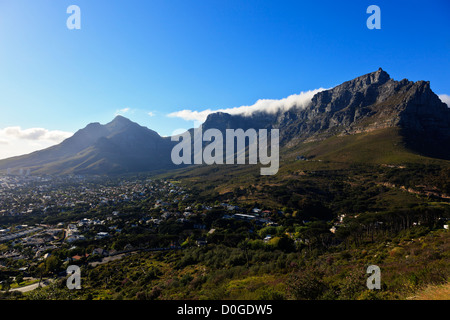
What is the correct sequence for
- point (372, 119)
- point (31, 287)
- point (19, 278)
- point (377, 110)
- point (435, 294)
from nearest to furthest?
1. point (435, 294)
2. point (31, 287)
3. point (19, 278)
4. point (372, 119)
5. point (377, 110)

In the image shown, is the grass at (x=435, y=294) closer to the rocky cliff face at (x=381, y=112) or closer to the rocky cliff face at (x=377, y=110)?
the rocky cliff face at (x=381, y=112)

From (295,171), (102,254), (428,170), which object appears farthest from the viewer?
(295,171)

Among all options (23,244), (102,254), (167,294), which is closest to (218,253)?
(167,294)

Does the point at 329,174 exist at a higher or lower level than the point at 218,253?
higher

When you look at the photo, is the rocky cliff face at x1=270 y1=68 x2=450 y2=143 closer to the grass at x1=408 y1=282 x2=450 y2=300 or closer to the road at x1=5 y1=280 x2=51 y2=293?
the grass at x1=408 y1=282 x2=450 y2=300

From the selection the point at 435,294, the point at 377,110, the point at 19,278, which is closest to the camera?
the point at 435,294

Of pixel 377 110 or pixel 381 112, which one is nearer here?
pixel 381 112

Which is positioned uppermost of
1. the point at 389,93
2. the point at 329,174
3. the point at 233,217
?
the point at 389,93

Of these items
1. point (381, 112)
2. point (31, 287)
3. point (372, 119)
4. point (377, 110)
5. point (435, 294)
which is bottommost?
point (31, 287)

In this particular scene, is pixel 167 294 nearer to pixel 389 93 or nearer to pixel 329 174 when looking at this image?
pixel 329 174

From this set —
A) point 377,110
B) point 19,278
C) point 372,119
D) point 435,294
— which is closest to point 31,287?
point 19,278

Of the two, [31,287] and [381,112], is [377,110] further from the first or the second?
[31,287]
